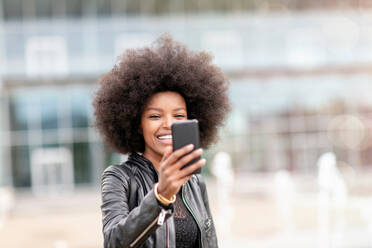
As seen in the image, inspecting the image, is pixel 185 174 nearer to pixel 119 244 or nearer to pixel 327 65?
pixel 119 244

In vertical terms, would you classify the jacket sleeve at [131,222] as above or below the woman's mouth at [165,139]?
below

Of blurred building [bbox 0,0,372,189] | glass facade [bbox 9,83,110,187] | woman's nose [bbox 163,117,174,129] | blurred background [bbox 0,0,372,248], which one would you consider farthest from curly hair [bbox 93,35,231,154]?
glass facade [bbox 9,83,110,187]

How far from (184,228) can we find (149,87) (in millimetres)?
685

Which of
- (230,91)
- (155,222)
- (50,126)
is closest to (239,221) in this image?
(230,91)

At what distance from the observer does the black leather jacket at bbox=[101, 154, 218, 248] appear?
1.67 m

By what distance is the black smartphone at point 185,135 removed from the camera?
1.61 metres

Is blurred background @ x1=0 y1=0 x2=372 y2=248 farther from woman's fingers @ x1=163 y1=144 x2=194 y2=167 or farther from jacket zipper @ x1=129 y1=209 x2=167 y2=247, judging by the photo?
woman's fingers @ x1=163 y1=144 x2=194 y2=167

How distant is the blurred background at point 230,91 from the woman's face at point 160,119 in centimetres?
1531

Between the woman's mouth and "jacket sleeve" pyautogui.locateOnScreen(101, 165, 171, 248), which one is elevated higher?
the woman's mouth

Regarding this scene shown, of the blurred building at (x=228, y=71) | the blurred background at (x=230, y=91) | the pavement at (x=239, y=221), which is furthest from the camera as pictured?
the blurred building at (x=228, y=71)

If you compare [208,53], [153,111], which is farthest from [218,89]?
[153,111]

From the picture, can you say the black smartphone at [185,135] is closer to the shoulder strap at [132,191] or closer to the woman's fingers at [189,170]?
the woman's fingers at [189,170]

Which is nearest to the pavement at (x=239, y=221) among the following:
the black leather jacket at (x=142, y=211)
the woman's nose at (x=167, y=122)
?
the black leather jacket at (x=142, y=211)

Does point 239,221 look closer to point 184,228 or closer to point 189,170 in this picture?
point 184,228
